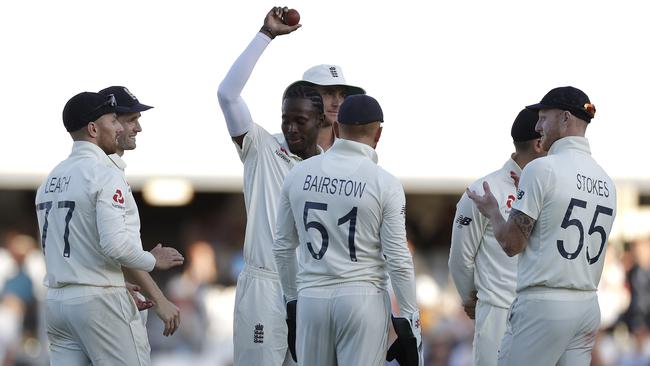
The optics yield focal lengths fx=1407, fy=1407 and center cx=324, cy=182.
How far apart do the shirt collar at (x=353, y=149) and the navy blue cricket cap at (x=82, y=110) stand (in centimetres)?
147

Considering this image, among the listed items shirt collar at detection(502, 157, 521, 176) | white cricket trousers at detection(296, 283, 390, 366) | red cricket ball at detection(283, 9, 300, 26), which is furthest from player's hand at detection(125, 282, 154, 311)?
shirt collar at detection(502, 157, 521, 176)

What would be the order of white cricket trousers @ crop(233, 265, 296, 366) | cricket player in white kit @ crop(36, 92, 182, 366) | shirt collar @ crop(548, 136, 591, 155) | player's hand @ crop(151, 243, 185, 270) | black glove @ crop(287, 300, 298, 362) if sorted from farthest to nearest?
white cricket trousers @ crop(233, 265, 296, 366), player's hand @ crop(151, 243, 185, 270), black glove @ crop(287, 300, 298, 362), cricket player in white kit @ crop(36, 92, 182, 366), shirt collar @ crop(548, 136, 591, 155)

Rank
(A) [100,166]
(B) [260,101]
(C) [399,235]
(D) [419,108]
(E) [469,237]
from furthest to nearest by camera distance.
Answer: (D) [419,108] < (B) [260,101] < (E) [469,237] < (A) [100,166] < (C) [399,235]

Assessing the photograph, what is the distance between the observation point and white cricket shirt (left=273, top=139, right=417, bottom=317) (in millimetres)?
7449

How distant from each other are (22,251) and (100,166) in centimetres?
846

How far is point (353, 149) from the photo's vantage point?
7.64m

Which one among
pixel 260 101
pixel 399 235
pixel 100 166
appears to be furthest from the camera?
pixel 260 101

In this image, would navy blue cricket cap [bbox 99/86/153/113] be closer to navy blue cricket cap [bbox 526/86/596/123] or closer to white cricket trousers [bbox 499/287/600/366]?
navy blue cricket cap [bbox 526/86/596/123]

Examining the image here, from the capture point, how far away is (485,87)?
17.0 meters

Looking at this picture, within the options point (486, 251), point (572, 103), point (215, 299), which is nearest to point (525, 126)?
point (486, 251)

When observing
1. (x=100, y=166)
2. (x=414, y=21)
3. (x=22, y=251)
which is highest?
(x=414, y=21)

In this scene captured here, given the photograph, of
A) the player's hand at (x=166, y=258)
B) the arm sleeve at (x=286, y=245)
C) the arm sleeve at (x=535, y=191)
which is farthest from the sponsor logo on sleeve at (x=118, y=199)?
the arm sleeve at (x=535, y=191)

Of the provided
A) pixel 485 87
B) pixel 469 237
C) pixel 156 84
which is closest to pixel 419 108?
pixel 485 87

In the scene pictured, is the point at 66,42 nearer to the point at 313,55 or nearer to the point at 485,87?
the point at 313,55
